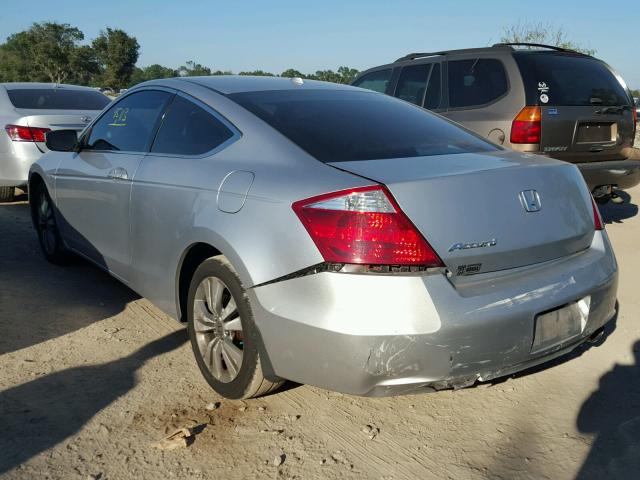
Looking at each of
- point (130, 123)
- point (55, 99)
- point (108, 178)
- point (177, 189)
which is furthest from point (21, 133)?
point (177, 189)

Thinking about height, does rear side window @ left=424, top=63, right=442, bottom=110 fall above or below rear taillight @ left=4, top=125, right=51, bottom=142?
above

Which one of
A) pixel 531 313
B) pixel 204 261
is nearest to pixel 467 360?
pixel 531 313

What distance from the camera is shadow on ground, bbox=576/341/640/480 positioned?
2.54m

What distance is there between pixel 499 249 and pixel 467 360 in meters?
0.47

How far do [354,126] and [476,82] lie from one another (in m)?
3.61

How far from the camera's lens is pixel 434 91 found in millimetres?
6801

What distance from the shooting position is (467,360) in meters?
Answer: 2.44

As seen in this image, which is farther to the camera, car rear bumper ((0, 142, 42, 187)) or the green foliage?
the green foliage

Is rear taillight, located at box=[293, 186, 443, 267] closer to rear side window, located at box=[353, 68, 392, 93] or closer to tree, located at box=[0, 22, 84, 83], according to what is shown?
rear side window, located at box=[353, 68, 392, 93]

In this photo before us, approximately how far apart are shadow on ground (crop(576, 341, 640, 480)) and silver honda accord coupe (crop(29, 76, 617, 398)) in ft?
1.33

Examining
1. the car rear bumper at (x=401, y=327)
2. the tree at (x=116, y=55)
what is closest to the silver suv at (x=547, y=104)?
the car rear bumper at (x=401, y=327)

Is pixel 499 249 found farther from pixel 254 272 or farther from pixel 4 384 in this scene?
pixel 4 384

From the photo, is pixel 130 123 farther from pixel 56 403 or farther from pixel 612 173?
pixel 612 173

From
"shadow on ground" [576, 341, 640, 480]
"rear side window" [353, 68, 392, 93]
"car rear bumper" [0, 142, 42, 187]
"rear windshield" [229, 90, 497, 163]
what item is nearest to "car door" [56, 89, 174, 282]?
"rear windshield" [229, 90, 497, 163]
